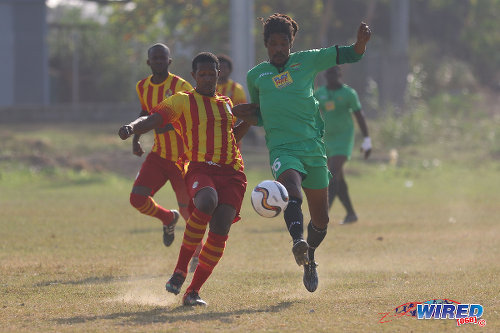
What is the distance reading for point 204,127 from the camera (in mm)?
7797

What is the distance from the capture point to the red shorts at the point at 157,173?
10.1 metres

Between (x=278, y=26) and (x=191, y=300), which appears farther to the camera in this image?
(x=278, y=26)

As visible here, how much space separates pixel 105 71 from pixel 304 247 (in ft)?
82.3

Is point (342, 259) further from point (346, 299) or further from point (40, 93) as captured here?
point (40, 93)

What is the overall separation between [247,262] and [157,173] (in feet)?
4.58

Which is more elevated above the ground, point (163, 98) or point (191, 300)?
point (163, 98)

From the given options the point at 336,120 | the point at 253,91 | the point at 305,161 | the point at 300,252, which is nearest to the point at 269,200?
the point at 300,252

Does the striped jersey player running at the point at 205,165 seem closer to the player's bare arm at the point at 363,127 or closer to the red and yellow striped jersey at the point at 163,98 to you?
the red and yellow striped jersey at the point at 163,98

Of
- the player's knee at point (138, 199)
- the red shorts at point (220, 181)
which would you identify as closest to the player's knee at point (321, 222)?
the red shorts at point (220, 181)

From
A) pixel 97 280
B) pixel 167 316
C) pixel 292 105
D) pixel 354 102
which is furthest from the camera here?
pixel 354 102

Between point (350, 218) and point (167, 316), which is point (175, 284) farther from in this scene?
point (350, 218)

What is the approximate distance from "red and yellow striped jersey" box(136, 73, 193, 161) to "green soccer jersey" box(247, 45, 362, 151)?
1.94 m

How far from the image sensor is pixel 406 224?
47.7ft

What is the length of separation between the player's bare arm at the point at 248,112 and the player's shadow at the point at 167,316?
164cm
